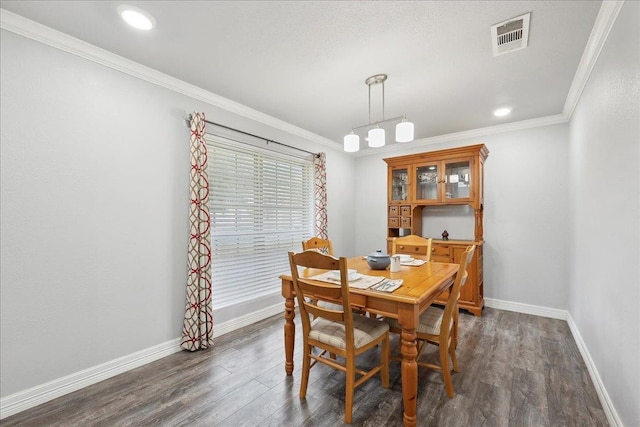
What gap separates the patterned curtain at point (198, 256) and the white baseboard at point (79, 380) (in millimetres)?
219

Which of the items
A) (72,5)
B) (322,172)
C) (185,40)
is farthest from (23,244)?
(322,172)

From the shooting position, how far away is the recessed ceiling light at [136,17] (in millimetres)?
1693

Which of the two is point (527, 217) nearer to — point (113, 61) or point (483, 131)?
point (483, 131)

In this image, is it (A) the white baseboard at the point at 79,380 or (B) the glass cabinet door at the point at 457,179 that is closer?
(A) the white baseboard at the point at 79,380

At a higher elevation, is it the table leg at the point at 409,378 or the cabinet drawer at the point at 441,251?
the cabinet drawer at the point at 441,251

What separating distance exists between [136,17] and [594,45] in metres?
3.00

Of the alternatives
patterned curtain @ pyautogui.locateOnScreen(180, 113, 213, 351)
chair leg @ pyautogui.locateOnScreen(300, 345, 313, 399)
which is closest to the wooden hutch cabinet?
chair leg @ pyautogui.locateOnScreen(300, 345, 313, 399)

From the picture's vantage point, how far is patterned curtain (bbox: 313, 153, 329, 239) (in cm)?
413

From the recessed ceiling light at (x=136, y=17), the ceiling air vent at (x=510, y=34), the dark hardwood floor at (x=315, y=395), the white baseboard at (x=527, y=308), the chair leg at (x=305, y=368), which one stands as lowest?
the dark hardwood floor at (x=315, y=395)

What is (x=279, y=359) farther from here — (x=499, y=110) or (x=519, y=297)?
(x=499, y=110)

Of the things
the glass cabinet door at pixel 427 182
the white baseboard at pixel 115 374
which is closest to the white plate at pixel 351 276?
the white baseboard at pixel 115 374

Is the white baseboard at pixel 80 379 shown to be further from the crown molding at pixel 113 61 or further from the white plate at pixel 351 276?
the crown molding at pixel 113 61

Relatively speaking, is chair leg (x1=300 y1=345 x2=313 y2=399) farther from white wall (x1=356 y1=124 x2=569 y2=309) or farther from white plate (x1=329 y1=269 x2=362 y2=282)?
white wall (x1=356 y1=124 x2=569 y2=309)

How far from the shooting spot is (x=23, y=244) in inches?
72.2
